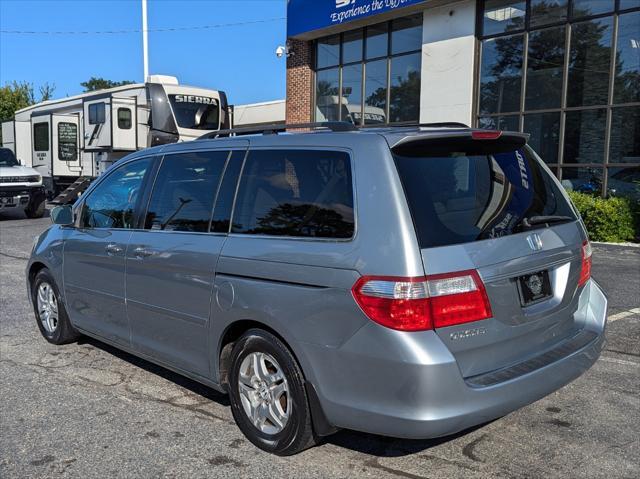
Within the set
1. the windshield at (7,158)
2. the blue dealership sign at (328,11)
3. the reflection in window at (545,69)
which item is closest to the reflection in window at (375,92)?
the blue dealership sign at (328,11)

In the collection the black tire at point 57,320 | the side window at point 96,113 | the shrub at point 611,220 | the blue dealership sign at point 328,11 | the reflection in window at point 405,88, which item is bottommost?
the black tire at point 57,320

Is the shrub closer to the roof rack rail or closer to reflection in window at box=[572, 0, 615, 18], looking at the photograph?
reflection in window at box=[572, 0, 615, 18]

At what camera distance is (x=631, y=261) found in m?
9.89

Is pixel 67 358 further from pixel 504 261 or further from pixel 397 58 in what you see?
pixel 397 58

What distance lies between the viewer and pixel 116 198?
15.2 feet

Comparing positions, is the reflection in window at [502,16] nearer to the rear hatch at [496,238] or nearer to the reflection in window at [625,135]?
the reflection in window at [625,135]

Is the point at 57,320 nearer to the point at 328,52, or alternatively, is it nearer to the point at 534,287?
the point at 534,287

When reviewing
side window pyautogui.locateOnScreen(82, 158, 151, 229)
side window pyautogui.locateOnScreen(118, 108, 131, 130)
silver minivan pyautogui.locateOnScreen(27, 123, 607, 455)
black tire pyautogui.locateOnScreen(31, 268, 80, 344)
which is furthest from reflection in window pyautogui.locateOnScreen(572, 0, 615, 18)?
black tire pyautogui.locateOnScreen(31, 268, 80, 344)

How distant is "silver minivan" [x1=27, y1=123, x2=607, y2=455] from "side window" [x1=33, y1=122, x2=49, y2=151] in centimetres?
1715

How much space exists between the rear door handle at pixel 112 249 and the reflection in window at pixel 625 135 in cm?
1149

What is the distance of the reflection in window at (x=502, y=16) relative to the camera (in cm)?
1395

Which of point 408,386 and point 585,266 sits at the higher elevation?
point 585,266

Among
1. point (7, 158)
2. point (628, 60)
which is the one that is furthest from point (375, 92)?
point (7, 158)

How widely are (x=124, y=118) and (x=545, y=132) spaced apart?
10.6 m
